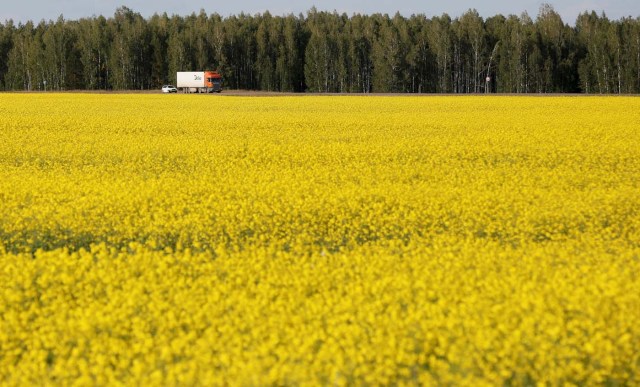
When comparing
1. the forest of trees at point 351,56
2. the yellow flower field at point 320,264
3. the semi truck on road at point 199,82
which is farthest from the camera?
the forest of trees at point 351,56

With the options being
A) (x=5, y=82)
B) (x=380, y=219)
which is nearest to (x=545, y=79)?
(x=5, y=82)

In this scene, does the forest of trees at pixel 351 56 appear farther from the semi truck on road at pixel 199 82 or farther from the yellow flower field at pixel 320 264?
the yellow flower field at pixel 320 264

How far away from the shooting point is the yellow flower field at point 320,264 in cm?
699

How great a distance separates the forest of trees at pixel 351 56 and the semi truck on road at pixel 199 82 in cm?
1565

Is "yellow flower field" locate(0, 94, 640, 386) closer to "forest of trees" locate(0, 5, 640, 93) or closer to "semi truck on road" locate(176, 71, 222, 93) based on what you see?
"semi truck on road" locate(176, 71, 222, 93)

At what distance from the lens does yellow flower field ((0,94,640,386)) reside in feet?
22.9

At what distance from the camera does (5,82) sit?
396 feet

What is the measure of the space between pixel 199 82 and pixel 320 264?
87195 mm

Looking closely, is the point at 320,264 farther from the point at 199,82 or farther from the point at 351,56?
the point at 351,56

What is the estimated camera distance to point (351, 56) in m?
112

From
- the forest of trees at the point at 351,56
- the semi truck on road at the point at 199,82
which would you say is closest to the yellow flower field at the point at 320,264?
the semi truck on road at the point at 199,82

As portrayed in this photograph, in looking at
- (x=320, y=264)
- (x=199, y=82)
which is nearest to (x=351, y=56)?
(x=199, y=82)

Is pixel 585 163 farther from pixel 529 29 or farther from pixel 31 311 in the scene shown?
pixel 529 29

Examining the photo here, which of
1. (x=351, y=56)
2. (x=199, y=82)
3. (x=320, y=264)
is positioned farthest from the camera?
(x=351, y=56)
